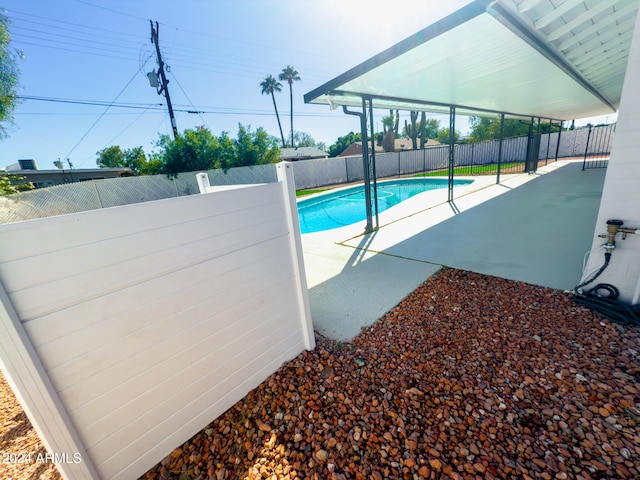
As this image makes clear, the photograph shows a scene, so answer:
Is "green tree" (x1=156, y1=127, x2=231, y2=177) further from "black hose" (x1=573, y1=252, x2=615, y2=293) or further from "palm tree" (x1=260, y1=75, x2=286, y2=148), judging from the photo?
"palm tree" (x1=260, y1=75, x2=286, y2=148)

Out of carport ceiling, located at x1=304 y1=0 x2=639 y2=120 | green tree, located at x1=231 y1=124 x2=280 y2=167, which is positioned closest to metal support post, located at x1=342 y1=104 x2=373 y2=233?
carport ceiling, located at x1=304 y1=0 x2=639 y2=120

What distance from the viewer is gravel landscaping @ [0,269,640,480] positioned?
1.35 meters

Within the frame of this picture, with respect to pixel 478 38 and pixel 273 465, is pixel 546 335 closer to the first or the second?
pixel 273 465

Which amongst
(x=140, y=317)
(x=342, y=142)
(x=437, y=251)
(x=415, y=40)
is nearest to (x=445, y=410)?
(x=140, y=317)

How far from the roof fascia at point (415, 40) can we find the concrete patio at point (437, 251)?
2.56m

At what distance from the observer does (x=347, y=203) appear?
37.0ft

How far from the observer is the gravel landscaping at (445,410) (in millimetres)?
1352

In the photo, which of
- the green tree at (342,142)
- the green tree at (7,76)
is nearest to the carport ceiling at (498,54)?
the green tree at (7,76)

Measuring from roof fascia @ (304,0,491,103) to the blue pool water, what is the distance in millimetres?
4723

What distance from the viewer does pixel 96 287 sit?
4.01 ft

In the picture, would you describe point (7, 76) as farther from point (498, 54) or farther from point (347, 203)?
point (498, 54)

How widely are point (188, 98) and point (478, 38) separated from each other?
52.7 ft

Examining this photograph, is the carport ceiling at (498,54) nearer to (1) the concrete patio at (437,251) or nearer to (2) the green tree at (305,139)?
(1) the concrete patio at (437,251)

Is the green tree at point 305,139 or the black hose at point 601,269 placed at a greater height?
the green tree at point 305,139
